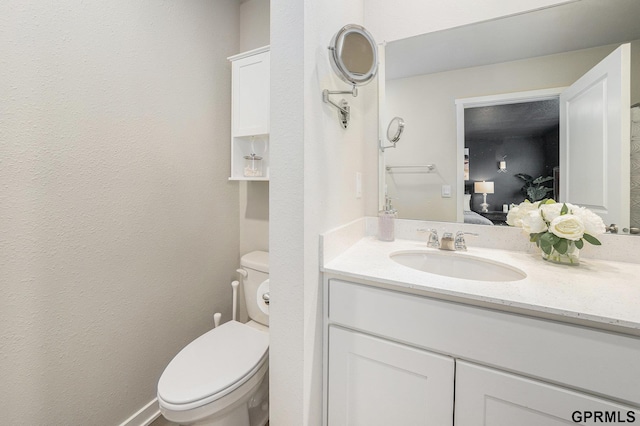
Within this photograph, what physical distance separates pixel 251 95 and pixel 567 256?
1.64 metres

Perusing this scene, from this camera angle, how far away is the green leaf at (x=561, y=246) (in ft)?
3.06

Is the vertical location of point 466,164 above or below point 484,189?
above

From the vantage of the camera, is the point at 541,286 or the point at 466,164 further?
the point at 466,164

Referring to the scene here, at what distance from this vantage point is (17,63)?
0.93 m

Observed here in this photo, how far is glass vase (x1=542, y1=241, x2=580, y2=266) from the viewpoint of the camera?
0.95 meters

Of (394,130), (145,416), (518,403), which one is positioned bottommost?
(145,416)

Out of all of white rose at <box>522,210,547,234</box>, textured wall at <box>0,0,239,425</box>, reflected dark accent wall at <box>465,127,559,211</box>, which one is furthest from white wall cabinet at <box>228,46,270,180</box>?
white rose at <box>522,210,547,234</box>

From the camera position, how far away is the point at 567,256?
0.98 meters

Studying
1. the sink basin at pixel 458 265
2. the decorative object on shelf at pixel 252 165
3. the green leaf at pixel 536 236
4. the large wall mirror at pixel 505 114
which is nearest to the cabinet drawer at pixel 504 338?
the sink basin at pixel 458 265

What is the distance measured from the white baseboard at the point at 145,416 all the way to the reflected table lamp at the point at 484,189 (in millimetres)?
1944

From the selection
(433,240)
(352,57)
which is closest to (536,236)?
(433,240)

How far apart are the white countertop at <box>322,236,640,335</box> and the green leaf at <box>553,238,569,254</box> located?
0.22 feet

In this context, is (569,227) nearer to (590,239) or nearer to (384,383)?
(590,239)

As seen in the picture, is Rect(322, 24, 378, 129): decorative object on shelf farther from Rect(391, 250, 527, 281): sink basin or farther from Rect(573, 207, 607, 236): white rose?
Rect(573, 207, 607, 236): white rose
